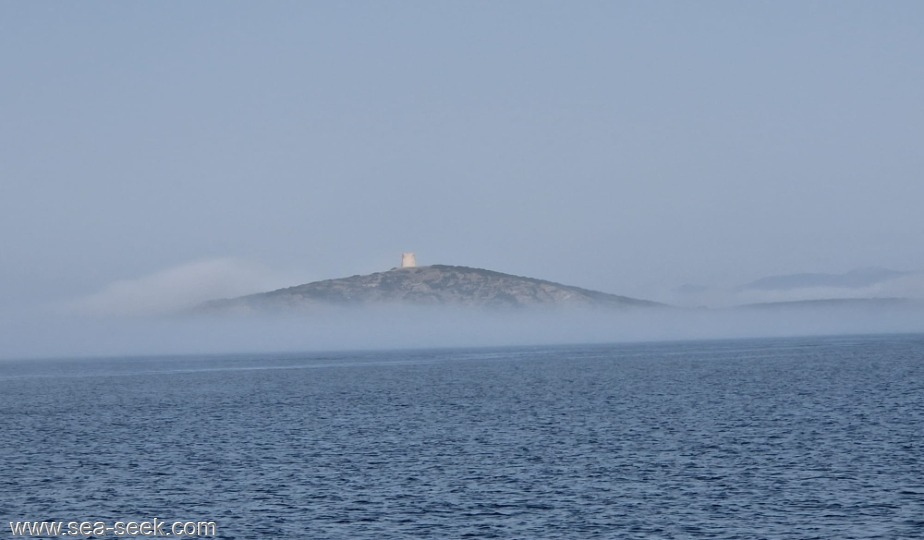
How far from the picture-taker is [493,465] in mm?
70062

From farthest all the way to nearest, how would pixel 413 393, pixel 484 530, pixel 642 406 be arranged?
pixel 413 393
pixel 642 406
pixel 484 530

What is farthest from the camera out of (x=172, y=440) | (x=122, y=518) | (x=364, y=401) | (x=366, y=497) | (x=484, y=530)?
(x=364, y=401)

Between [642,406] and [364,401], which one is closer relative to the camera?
[642,406]

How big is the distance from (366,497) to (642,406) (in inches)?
2363

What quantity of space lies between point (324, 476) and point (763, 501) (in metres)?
26.1

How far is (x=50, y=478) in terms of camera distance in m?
67.6

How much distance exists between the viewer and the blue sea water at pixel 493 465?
52438mm

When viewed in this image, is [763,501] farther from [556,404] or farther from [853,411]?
[556,404]

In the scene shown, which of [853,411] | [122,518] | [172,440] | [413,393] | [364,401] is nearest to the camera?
[122,518]

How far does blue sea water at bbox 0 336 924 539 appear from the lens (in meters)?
52.4

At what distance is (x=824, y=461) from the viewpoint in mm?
68312

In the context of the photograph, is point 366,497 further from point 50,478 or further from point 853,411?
point 853,411

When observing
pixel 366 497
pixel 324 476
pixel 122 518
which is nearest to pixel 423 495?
pixel 366 497

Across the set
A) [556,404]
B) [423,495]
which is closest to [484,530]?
[423,495]
